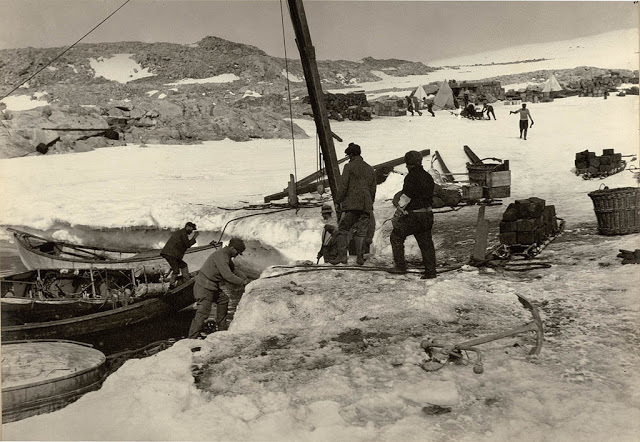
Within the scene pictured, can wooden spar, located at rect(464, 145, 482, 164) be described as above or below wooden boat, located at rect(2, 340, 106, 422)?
above

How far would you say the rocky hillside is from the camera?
2066 cm

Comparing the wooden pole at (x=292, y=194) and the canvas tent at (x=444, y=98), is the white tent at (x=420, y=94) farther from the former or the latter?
the wooden pole at (x=292, y=194)

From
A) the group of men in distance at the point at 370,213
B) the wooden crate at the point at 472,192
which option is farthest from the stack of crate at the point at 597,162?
the group of men in distance at the point at 370,213

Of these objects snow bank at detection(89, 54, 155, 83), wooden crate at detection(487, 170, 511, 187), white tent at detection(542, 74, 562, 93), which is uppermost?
snow bank at detection(89, 54, 155, 83)

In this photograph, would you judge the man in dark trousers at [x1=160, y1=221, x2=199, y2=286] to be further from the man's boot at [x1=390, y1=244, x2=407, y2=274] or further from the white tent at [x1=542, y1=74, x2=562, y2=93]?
the white tent at [x1=542, y1=74, x2=562, y2=93]

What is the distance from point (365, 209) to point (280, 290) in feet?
6.41

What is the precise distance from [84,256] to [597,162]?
36.2 ft

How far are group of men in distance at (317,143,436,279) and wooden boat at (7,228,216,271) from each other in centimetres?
327

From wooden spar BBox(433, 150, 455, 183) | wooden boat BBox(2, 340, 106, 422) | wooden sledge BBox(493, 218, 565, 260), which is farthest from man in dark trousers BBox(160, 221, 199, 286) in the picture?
wooden spar BBox(433, 150, 455, 183)

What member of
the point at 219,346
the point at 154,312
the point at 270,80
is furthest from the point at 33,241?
the point at 270,80

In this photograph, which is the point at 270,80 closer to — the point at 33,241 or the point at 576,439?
the point at 33,241

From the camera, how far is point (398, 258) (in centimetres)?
736

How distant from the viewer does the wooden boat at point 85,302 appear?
28.9ft

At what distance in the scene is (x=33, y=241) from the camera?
1299 cm
